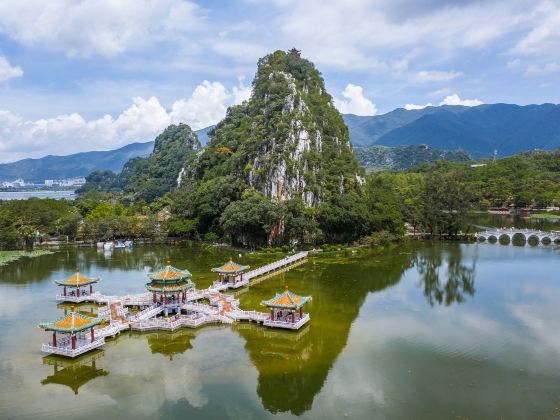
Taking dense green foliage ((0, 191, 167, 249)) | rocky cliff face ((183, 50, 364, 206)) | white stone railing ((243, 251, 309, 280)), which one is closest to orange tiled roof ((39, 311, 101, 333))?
white stone railing ((243, 251, 309, 280))

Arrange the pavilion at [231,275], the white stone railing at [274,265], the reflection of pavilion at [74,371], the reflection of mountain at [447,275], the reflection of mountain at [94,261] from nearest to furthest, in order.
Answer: the reflection of pavilion at [74,371] < the reflection of mountain at [447,275] < the pavilion at [231,275] < the white stone railing at [274,265] < the reflection of mountain at [94,261]

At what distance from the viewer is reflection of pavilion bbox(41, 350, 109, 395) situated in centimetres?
2033

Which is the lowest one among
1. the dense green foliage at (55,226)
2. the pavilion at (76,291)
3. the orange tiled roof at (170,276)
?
the pavilion at (76,291)

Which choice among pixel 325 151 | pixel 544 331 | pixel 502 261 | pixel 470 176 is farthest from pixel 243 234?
pixel 470 176

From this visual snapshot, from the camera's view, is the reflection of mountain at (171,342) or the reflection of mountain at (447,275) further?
the reflection of mountain at (447,275)

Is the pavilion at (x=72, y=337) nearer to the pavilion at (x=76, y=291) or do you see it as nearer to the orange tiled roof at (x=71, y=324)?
the orange tiled roof at (x=71, y=324)

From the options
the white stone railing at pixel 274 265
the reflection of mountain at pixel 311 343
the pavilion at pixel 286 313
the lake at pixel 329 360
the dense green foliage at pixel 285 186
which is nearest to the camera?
the lake at pixel 329 360

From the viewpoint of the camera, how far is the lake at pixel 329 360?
1789cm

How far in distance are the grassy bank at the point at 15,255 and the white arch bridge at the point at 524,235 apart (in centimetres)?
5420

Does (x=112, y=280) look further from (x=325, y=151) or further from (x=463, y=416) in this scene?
(x=325, y=151)

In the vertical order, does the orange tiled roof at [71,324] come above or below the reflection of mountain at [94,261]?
above

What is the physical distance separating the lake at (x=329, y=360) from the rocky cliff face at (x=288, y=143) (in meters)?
22.8

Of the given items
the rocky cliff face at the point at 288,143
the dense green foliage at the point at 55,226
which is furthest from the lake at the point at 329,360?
the rocky cliff face at the point at 288,143

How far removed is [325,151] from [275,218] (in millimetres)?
17563
